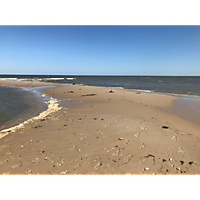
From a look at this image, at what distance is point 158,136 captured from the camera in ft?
18.8

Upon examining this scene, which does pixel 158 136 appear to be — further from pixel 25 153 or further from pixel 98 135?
pixel 25 153
